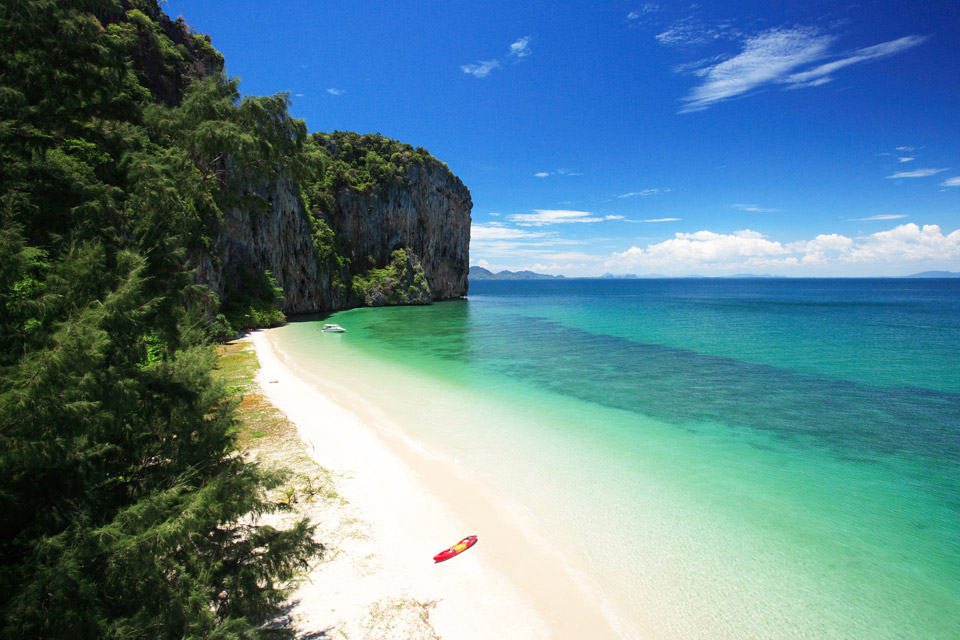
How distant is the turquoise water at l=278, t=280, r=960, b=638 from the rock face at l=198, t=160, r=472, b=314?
49.7ft

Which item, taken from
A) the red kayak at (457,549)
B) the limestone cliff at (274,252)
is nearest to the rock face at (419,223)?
the limestone cliff at (274,252)

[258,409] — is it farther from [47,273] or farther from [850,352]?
[850,352]

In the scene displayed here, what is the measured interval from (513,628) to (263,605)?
3.22m

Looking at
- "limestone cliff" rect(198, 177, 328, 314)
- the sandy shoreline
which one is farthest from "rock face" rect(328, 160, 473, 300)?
the sandy shoreline

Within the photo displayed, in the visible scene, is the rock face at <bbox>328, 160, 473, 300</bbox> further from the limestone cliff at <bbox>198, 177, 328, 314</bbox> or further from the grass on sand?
the grass on sand

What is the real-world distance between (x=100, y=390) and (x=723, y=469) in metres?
12.3

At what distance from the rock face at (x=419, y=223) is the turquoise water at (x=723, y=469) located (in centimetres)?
4222

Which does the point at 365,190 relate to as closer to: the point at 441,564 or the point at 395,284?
the point at 395,284

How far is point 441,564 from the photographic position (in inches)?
255

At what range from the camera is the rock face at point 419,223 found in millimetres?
63844

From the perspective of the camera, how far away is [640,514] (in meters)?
8.37

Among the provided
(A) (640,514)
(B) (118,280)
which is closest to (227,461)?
(B) (118,280)

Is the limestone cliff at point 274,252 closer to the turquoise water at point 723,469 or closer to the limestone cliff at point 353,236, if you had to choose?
the limestone cliff at point 353,236

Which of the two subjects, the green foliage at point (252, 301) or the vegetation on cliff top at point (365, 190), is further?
the vegetation on cliff top at point (365, 190)
